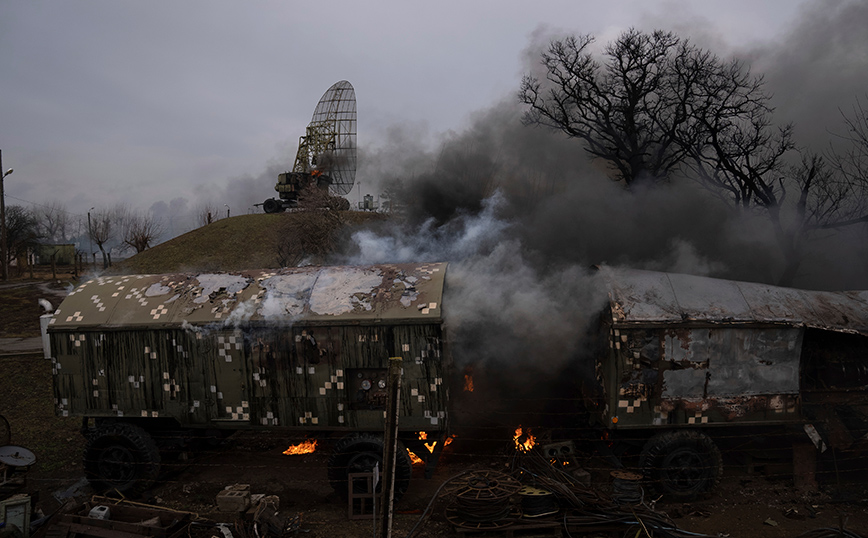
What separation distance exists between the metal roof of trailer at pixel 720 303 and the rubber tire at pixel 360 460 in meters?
3.99

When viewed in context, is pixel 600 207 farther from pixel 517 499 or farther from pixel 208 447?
pixel 208 447

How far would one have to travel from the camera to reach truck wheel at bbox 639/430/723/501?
7.31 m

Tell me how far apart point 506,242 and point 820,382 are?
585cm

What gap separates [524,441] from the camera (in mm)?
8469

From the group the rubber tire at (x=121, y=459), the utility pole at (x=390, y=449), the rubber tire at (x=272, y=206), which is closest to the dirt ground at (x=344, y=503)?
the rubber tire at (x=121, y=459)

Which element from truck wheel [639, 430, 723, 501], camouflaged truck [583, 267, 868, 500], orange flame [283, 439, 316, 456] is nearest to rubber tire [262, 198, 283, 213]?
orange flame [283, 439, 316, 456]

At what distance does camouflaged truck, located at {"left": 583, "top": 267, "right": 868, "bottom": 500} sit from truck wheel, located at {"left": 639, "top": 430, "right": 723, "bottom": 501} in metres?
0.02

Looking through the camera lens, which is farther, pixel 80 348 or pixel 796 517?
pixel 80 348

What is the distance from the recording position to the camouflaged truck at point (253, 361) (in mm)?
7289

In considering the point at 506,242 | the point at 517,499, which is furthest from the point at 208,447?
the point at 506,242

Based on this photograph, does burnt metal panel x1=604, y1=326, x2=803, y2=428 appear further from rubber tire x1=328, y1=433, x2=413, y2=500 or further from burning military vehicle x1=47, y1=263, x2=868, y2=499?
rubber tire x1=328, y1=433, x2=413, y2=500

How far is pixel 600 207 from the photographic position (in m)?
10.7

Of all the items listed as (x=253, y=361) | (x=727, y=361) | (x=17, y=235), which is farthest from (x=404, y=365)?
(x=17, y=235)

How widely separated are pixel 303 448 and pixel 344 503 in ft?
7.53
